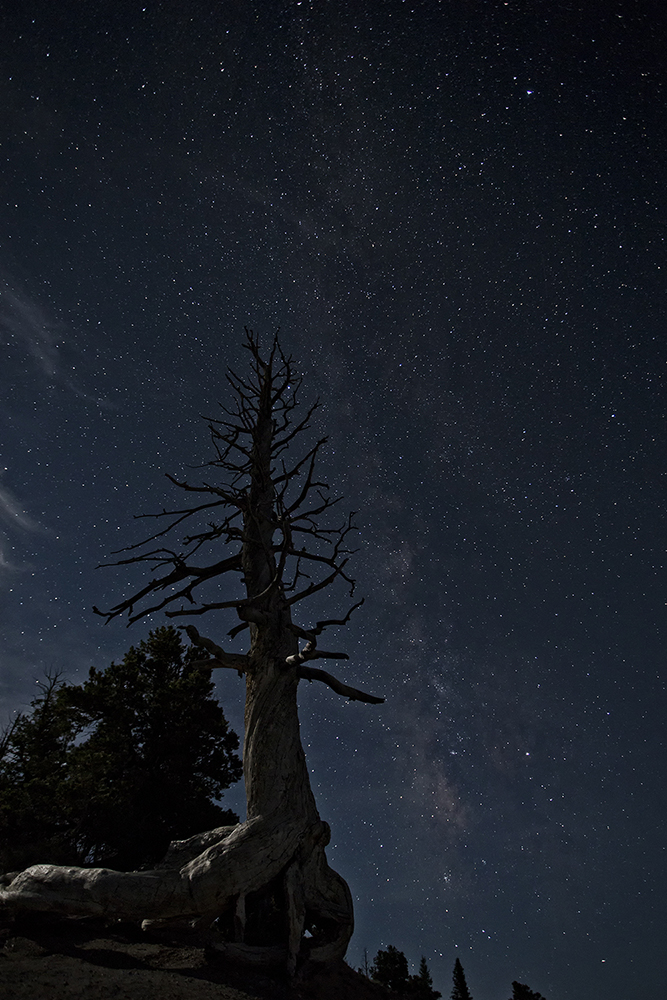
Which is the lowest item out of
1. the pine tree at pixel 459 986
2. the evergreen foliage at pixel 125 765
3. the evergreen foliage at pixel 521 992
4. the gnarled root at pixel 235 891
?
the pine tree at pixel 459 986

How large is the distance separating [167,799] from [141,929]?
24.6 ft

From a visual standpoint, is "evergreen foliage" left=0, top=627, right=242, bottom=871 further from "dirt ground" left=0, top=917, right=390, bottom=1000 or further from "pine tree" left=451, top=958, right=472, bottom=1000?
"pine tree" left=451, top=958, right=472, bottom=1000

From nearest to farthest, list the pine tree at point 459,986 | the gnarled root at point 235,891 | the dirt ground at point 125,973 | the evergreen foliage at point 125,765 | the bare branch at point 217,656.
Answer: the dirt ground at point 125,973
the gnarled root at point 235,891
the bare branch at point 217,656
the evergreen foliage at point 125,765
the pine tree at point 459,986

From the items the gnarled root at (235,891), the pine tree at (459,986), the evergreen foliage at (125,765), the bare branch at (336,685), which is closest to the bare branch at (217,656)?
the bare branch at (336,685)

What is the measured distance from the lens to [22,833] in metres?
10.9

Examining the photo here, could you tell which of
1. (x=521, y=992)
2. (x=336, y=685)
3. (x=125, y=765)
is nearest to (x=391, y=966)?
(x=521, y=992)

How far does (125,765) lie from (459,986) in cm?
1921

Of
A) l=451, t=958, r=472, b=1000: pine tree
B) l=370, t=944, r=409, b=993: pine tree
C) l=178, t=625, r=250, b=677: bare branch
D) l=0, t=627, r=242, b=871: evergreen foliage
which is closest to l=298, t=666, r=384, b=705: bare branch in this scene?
l=178, t=625, r=250, b=677: bare branch

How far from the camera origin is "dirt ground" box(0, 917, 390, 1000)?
11.3ft

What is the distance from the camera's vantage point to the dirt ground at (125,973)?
344 centimetres

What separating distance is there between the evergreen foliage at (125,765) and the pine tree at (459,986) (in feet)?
54.9

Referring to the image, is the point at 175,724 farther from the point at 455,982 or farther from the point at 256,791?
the point at 455,982

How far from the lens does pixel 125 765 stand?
39.3ft

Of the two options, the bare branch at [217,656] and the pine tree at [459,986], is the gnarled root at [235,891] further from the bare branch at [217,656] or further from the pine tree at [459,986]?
the pine tree at [459,986]
